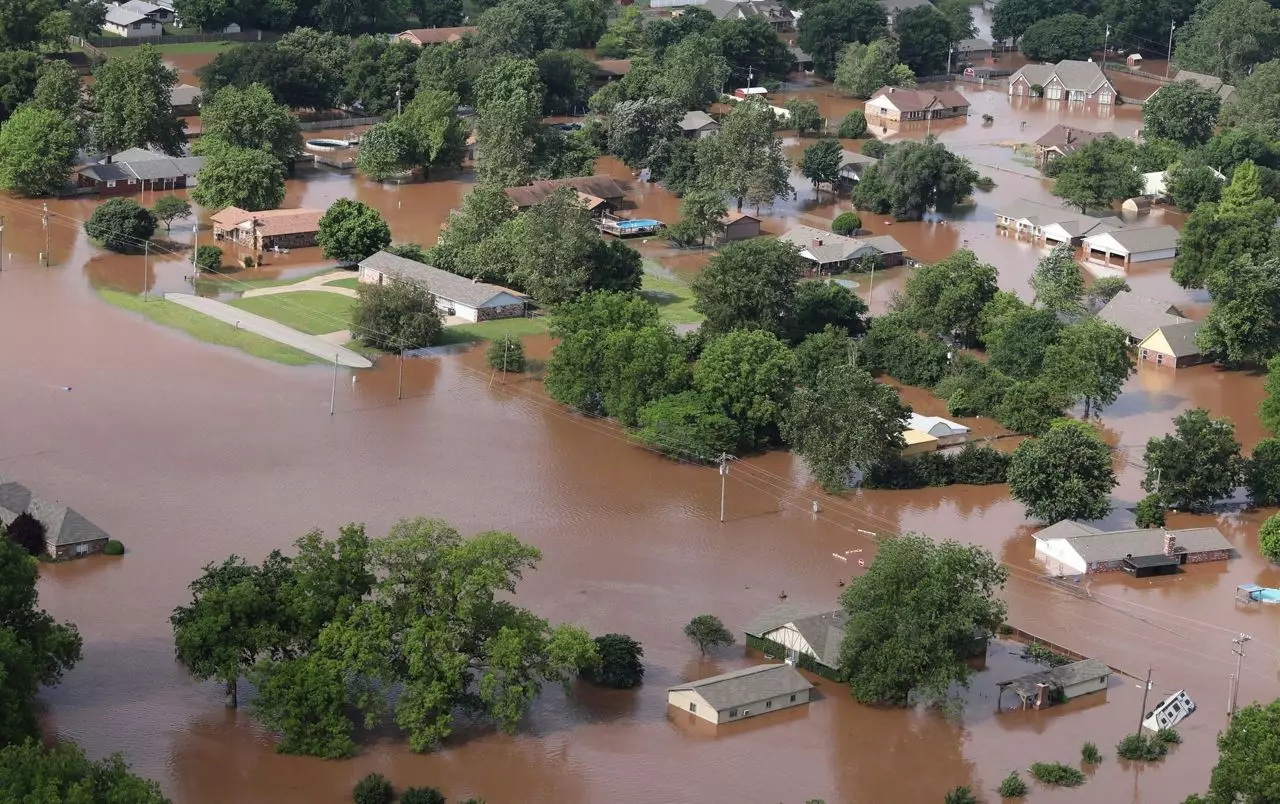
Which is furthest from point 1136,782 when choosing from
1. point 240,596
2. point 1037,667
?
point 240,596

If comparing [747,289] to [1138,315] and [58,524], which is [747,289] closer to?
[1138,315]

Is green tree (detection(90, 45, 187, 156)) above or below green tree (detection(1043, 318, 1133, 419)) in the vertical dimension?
above

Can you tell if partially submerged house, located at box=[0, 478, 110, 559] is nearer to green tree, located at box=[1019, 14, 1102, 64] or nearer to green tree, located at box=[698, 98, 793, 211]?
green tree, located at box=[698, 98, 793, 211]

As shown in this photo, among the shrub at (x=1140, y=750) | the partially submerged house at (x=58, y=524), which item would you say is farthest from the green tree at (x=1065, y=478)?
the partially submerged house at (x=58, y=524)

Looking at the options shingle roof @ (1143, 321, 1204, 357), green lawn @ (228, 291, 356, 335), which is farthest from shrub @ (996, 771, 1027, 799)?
green lawn @ (228, 291, 356, 335)

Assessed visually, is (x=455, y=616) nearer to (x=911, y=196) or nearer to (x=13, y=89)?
(x=911, y=196)

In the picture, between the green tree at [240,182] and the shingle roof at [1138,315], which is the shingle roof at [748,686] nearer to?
the shingle roof at [1138,315]
